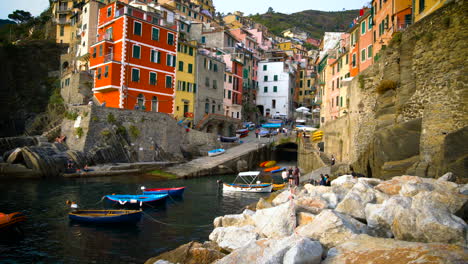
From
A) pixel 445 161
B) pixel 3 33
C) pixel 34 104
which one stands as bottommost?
pixel 445 161

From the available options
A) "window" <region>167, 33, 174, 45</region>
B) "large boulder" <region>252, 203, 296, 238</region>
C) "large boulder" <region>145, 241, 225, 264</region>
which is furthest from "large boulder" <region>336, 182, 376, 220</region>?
"window" <region>167, 33, 174, 45</region>

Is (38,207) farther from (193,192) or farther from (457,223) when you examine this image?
(457,223)

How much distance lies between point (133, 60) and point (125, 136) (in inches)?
415

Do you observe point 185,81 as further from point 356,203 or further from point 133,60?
point 356,203

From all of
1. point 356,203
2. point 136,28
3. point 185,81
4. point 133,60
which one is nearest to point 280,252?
point 356,203

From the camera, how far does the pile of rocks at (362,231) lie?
6711 mm

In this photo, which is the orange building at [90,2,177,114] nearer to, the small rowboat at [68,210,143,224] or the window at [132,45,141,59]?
the window at [132,45,141,59]

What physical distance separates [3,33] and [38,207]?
67.2 meters

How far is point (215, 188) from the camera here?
31.5 m

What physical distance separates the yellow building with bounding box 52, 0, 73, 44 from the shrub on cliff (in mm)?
61940

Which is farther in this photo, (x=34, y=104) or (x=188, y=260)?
(x=34, y=104)

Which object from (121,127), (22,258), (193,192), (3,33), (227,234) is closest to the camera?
(227,234)

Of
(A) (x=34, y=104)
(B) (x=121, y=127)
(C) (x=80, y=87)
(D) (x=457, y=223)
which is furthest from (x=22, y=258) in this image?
(A) (x=34, y=104)

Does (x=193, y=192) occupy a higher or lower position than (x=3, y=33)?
lower
